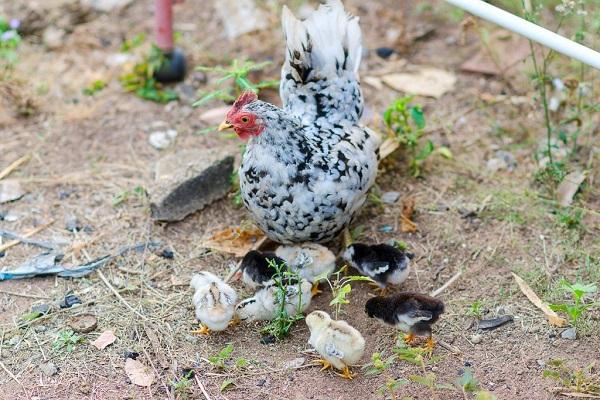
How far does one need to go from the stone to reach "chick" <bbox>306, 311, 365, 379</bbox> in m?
1.28

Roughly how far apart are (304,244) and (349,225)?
367 mm

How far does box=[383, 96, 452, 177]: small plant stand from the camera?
4574 millimetres

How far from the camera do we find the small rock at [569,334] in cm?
355

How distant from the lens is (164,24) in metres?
5.17

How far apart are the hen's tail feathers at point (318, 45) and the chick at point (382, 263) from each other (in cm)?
97

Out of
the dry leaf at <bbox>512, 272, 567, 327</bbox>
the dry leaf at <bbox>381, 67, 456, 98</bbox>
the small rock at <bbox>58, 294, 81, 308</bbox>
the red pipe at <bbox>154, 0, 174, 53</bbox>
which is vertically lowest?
the small rock at <bbox>58, 294, 81, 308</bbox>

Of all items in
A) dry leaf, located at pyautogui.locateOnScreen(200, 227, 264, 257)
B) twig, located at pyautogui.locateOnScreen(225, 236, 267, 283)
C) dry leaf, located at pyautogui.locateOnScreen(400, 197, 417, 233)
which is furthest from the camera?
dry leaf, located at pyautogui.locateOnScreen(400, 197, 417, 233)

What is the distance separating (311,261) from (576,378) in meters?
1.27

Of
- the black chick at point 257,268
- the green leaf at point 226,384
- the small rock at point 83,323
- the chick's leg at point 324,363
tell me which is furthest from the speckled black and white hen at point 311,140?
the small rock at point 83,323

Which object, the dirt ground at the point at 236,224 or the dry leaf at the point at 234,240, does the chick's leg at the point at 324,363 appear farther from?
the dry leaf at the point at 234,240

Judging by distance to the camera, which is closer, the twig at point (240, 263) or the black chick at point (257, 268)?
the black chick at point (257, 268)

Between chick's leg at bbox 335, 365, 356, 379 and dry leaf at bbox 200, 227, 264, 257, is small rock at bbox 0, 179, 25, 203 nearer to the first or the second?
dry leaf at bbox 200, 227, 264, 257

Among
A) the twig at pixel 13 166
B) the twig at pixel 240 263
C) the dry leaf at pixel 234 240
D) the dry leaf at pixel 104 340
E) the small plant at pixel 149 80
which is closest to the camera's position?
the dry leaf at pixel 104 340

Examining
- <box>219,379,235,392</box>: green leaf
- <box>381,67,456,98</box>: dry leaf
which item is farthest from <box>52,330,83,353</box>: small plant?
<box>381,67,456,98</box>: dry leaf
